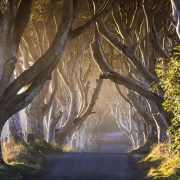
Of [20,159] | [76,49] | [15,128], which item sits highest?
[76,49]

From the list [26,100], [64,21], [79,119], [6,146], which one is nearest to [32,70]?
[26,100]

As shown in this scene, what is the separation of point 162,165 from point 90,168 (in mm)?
2367

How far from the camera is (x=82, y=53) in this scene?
2405 centimetres

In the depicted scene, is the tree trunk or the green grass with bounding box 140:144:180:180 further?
the tree trunk

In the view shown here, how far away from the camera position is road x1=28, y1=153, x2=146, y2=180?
13.5 meters

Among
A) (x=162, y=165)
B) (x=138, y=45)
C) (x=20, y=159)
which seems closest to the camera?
(x=162, y=165)

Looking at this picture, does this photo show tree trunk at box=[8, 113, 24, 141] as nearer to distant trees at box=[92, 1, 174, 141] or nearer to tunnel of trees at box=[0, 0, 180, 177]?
tunnel of trees at box=[0, 0, 180, 177]

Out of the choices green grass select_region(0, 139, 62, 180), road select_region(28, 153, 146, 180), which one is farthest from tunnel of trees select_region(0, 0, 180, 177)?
A: road select_region(28, 153, 146, 180)

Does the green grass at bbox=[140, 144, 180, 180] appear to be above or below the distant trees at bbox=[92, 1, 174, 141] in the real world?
below

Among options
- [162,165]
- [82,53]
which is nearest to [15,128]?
[82,53]

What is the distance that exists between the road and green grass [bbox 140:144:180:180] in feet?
1.38

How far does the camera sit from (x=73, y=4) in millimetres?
14945

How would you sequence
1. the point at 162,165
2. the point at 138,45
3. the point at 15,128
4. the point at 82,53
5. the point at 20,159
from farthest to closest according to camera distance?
the point at 82,53 → the point at 138,45 → the point at 15,128 → the point at 20,159 → the point at 162,165

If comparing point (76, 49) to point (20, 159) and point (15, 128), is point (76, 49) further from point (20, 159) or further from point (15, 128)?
point (20, 159)
